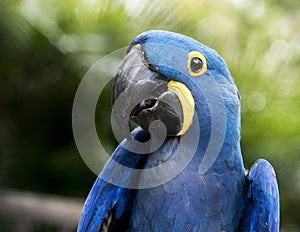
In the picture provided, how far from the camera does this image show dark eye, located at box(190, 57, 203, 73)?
110 cm

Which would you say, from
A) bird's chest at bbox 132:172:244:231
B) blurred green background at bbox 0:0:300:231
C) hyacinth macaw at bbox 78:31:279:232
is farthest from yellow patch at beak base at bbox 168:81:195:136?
blurred green background at bbox 0:0:300:231

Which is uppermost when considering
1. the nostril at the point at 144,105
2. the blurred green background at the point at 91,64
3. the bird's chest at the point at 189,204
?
the blurred green background at the point at 91,64

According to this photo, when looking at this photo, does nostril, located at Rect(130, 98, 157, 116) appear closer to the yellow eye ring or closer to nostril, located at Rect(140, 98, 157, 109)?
nostril, located at Rect(140, 98, 157, 109)

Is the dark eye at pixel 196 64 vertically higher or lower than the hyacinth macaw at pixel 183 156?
higher

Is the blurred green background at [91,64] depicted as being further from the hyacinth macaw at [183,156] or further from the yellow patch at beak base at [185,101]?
the yellow patch at beak base at [185,101]

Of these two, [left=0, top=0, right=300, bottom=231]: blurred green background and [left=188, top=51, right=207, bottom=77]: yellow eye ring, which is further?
[left=0, top=0, right=300, bottom=231]: blurred green background

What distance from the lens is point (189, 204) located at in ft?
3.71

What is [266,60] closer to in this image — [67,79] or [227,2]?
[227,2]

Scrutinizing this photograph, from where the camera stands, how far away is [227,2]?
3.01 m

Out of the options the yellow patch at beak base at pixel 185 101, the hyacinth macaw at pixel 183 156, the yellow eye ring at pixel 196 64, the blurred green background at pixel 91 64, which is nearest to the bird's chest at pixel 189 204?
the hyacinth macaw at pixel 183 156

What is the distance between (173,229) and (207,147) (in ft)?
0.68

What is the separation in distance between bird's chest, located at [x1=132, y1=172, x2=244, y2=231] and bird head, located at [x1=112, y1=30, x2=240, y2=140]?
5.1 inches

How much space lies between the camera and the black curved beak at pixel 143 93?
3.40ft

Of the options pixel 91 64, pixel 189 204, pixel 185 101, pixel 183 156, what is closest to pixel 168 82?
pixel 185 101
